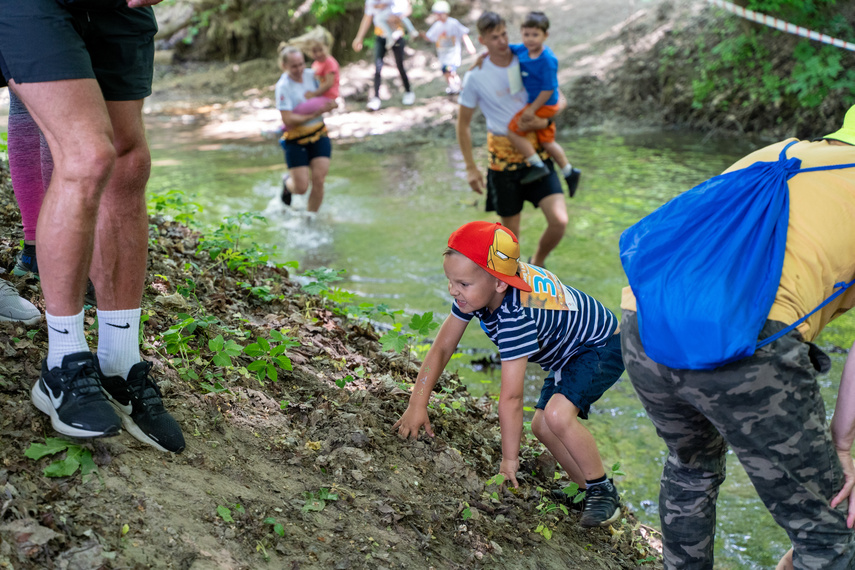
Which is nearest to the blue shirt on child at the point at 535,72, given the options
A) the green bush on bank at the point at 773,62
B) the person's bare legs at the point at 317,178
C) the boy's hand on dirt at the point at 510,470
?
the person's bare legs at the point at 317,178

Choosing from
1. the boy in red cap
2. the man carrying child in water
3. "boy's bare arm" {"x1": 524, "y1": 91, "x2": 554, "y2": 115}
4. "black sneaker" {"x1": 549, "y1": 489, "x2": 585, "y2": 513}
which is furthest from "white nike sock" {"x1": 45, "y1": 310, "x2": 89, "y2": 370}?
"boy's bare arm" {"x1": 524, "y1": 91, "x2": 554, "y2": 115}

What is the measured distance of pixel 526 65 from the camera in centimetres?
617

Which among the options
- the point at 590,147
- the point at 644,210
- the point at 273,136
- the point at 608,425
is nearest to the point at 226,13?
the point at 273,136

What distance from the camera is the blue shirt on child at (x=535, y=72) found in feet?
20.1

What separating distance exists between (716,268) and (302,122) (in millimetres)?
6520

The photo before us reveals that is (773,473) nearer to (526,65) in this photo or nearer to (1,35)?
(1,35)

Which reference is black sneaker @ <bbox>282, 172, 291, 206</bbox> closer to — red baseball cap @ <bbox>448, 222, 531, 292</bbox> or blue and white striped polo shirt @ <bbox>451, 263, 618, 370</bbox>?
blue and white striped polo shirt @ <bbox>451, 263, 618, 370</bbox>

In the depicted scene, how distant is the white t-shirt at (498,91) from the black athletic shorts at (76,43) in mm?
3831

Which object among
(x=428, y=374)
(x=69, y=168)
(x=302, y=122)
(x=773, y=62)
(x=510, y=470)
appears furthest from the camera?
(x=773, y=62)

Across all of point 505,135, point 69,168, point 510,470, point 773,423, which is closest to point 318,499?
point 510,470

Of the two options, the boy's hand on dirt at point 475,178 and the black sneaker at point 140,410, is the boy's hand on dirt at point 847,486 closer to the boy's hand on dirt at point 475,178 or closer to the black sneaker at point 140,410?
the black sneaker at point 140,410

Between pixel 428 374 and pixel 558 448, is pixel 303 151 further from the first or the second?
pixel 558 448

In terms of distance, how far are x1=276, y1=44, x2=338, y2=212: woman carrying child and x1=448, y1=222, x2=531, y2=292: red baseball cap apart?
5.25 metres

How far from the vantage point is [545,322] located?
3.12m
